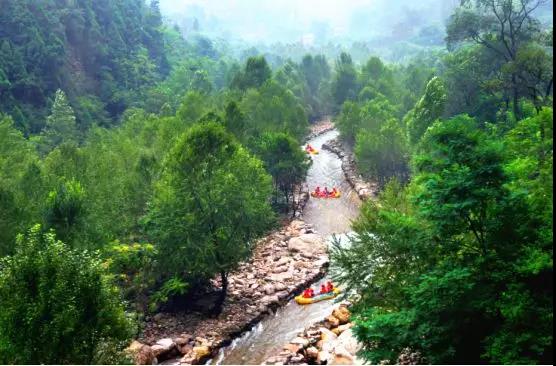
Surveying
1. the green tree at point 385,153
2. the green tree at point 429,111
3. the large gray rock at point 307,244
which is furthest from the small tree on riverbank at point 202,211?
the green tree at point 385,153

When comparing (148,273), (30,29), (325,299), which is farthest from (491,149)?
(30,29)

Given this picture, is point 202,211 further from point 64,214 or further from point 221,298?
point 64,214

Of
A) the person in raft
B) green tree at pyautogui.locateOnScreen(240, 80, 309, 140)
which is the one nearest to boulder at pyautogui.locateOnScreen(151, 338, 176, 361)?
the person in raft

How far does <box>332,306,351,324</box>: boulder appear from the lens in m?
30.7

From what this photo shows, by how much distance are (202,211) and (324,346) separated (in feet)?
38.6

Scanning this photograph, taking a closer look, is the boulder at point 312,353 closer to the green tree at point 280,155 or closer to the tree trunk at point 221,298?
the tree trunk at point 221,298

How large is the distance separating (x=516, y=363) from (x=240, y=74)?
241 feet

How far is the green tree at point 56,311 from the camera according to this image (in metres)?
16.5

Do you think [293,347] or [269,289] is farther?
[269,289]

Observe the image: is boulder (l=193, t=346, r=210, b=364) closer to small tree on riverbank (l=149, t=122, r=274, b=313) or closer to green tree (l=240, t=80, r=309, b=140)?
small tree on riverbank (l=149, t=122, r=274, b=313)

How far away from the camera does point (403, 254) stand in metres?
22.1

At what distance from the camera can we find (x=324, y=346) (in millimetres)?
27141

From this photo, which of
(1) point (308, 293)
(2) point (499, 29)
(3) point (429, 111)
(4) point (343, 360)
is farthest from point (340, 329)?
(2) point (499, 29)

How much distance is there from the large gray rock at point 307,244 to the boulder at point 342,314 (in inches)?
444
